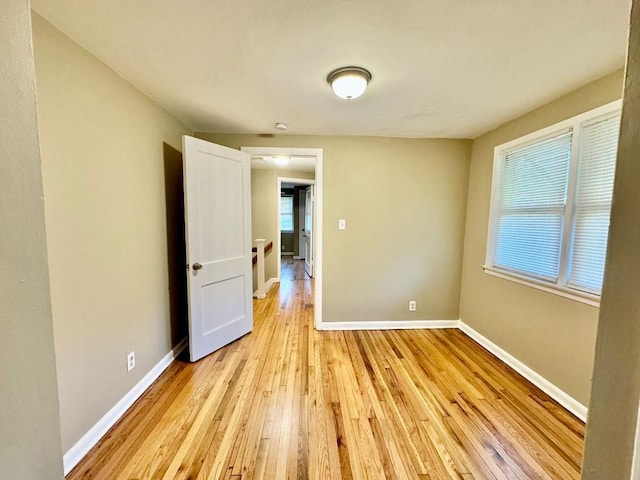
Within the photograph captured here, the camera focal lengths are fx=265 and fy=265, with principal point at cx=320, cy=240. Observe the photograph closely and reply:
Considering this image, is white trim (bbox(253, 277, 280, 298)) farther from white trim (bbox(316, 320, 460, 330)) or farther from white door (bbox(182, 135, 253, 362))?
white trim (bbox(316, 320, 460, 330))

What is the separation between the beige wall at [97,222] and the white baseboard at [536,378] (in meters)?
2.89

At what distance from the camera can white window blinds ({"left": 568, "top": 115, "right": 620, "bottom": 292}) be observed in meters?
1.65

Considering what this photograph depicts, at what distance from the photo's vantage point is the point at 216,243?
8.18ft

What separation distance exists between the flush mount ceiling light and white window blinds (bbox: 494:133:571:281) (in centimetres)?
154

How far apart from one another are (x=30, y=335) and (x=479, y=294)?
128 inches

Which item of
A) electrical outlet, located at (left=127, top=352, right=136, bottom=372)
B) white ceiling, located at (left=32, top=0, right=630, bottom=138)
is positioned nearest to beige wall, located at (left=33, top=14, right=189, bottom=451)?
electrical outlet, located at (left=127, top=352, right=136, bottom=372)

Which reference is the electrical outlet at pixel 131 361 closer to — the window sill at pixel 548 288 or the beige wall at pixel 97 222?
the beige wall at pixel 97 222

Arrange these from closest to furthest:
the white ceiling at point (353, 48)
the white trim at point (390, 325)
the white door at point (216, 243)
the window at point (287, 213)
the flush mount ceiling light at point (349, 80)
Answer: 1. the white ceiling at point (353, 48)
2. the flush mount ceiling light at point (349, 80)
3. the white door at point (216, 243)
4. the white trim at point (390, 325)
5. the window at point (287, 213)

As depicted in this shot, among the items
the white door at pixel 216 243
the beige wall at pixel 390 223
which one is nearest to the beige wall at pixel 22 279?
the white door at pixel 216 243

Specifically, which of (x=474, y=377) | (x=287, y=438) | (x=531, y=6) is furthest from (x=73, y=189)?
(x=474, y=377)

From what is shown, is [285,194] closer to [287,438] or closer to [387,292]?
[387,292]

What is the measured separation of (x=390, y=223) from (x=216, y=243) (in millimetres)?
1866

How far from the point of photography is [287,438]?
5.12ft

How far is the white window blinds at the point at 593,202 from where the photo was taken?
5.40ft
